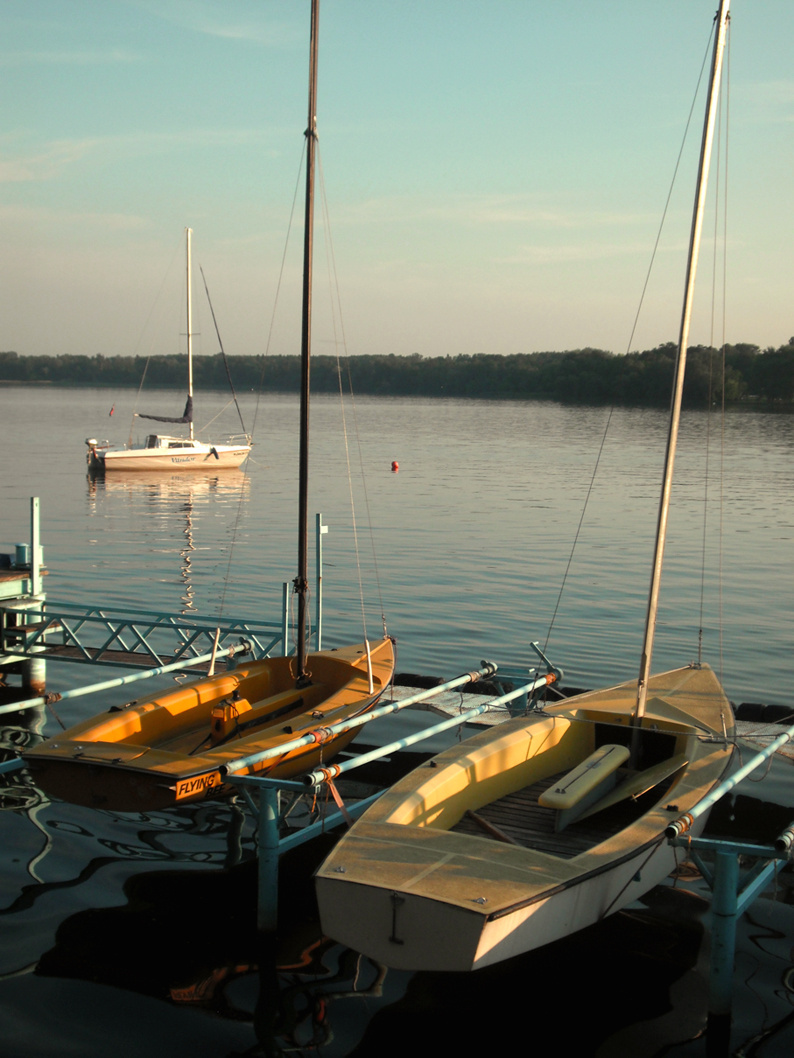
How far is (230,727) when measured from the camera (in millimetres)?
11602

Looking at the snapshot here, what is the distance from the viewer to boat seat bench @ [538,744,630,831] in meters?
9.23

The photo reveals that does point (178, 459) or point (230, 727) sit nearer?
point (230, 727)

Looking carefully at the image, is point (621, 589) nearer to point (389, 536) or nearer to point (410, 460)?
point (389, 536)

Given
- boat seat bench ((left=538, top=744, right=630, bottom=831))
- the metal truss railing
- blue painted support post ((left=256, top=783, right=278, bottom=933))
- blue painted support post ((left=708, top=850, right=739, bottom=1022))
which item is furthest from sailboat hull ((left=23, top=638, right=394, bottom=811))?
blue painted support post ((left=708, top=850, right=739, bottom=1022))

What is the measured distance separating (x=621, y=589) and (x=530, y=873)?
71.2ft

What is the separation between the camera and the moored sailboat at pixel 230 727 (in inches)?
379

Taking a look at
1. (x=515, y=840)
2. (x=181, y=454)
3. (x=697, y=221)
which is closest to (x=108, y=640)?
(x=515, y=840)

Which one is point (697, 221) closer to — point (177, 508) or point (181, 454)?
point (177, 508)

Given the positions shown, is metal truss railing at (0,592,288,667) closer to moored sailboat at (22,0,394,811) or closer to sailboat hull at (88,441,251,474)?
moored sailboat at (22,0,394,811)

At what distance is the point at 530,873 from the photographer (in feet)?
24.1

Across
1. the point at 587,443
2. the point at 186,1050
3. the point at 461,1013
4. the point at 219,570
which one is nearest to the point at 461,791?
the point at 461,1013

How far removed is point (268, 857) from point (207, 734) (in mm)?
3419

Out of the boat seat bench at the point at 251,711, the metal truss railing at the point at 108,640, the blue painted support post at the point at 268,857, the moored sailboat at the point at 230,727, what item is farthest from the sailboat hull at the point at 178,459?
the blue painted support post at the point at 268,857

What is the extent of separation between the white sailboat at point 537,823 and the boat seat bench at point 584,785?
0.02m
